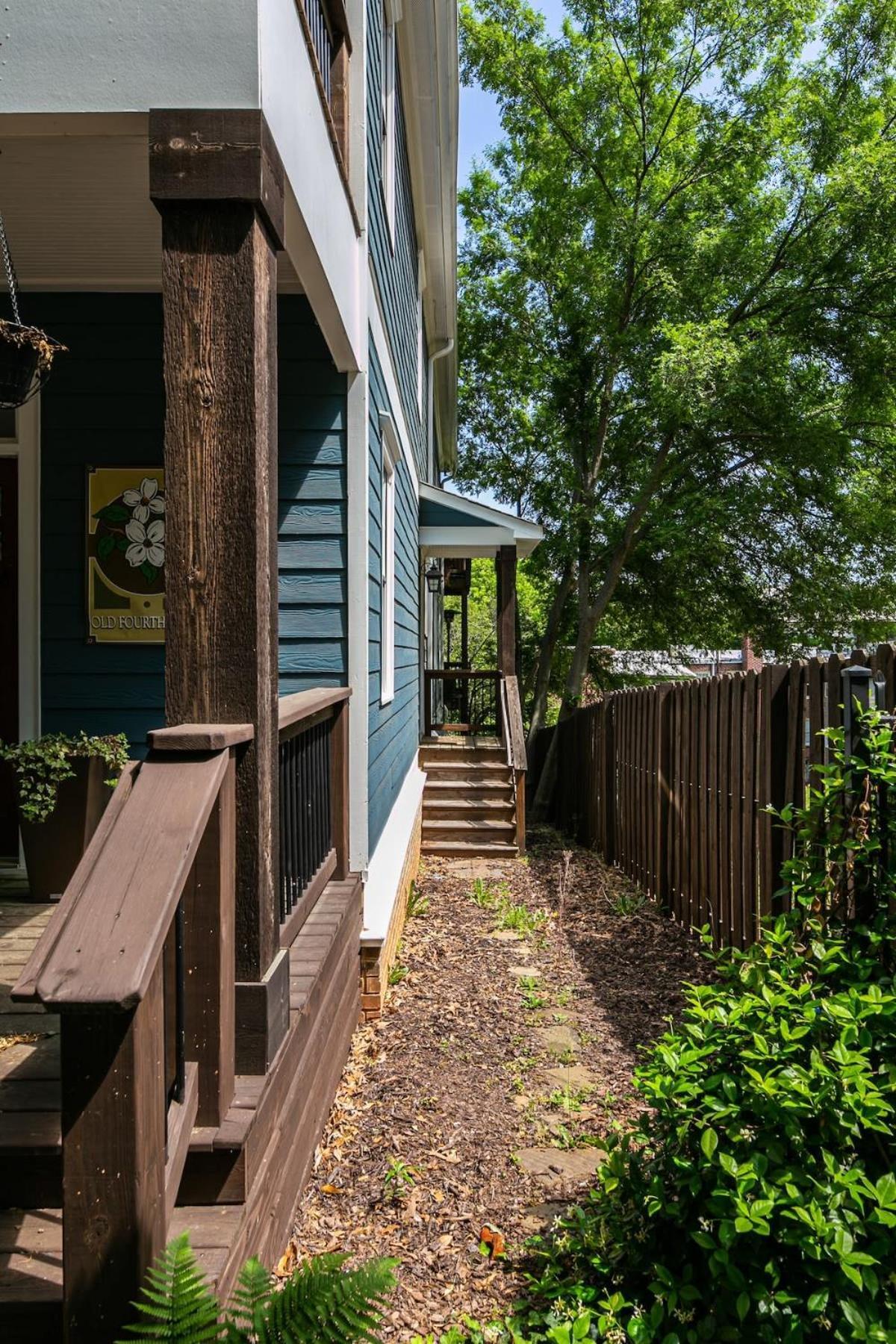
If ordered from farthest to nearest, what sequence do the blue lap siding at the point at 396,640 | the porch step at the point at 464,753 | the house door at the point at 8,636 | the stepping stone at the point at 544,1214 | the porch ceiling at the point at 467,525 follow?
the porch step at the point at 464,753 → the porch ceiling at the point at 467,525 → the blue lap siding at the point at 396,640 → the house door at the point at 8,636 → the stepping stone at the point at 544,1214

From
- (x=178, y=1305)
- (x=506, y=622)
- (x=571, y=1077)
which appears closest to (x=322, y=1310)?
(x=178, y=1305)

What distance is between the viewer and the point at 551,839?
11.0m

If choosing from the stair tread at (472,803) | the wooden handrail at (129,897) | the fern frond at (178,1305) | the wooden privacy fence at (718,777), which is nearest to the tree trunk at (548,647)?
the stair tread at (472,803)

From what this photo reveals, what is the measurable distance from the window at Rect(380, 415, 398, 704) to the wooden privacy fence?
77.2 inches

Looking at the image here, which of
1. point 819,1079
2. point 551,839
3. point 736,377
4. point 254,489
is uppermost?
point 736,377

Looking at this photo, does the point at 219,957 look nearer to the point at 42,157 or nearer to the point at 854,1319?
the point at 854,1319

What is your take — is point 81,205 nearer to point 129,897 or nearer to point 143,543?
point 143,543

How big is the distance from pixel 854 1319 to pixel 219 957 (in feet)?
4.59

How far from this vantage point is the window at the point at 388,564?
225 inches

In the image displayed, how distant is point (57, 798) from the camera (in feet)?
13.4

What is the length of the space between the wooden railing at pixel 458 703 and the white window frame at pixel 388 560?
5366 millimetres

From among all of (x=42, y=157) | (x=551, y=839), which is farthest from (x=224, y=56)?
(x=551, y=839)

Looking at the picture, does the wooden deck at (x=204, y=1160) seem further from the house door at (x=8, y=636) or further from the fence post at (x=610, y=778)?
the fence post at (x=610, y=778)

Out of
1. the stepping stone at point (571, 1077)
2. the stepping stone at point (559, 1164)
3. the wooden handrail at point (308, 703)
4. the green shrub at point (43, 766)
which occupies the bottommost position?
the stepping stone at point (571, 1077)
